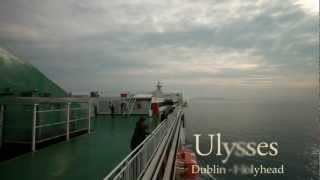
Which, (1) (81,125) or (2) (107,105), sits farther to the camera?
(2) (107,105)

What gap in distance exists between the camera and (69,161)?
7.37 metres

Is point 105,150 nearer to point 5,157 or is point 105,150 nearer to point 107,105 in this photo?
point 5,157

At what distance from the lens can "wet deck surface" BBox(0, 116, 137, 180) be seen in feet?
20.2

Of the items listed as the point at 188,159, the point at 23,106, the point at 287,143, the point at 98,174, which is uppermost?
the point at 23,106

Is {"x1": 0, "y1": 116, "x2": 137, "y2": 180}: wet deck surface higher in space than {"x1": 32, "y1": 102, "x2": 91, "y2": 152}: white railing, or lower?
lower

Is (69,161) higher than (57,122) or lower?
lower

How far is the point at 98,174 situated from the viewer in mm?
6184

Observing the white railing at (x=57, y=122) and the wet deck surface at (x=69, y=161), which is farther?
the white railing at (x=57, y=122)

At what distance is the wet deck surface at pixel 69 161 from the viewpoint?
6172 mm

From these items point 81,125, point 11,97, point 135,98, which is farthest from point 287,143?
point 11,97

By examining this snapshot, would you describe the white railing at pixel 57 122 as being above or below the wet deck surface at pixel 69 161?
above

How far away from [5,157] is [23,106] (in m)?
1.77

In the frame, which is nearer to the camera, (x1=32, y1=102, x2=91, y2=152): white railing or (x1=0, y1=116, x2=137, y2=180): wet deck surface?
(x1=0, y1=116, x2=137, y2=180): wet deck surface

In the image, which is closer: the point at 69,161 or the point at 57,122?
the point at 69,161
